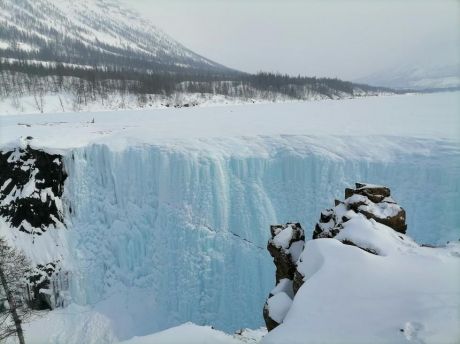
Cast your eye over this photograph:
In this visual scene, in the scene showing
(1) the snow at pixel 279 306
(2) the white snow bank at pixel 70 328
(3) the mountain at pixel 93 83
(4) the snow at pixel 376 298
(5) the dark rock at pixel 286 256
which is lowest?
(2) the white snow bank at pixel 70 328

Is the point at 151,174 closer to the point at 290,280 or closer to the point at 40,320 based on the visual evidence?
the point at 40,320

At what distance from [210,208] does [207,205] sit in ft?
0.64

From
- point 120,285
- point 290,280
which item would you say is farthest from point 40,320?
point 290,280

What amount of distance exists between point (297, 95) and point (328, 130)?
278ft

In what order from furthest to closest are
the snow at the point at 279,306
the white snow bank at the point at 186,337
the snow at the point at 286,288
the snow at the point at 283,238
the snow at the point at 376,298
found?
the snow at the point at 283,238, the snow at the point at 286,288, the white snow bank at the point at 186,337, the snow at the point at 279,306, the snow at the point at 376,298

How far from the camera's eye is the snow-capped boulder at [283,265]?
7.12m

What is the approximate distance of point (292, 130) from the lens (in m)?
18.2

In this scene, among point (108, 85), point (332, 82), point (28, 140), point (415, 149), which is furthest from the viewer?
point (332, 82)

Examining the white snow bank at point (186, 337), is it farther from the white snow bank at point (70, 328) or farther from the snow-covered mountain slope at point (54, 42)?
the snow-covered mountain slope at point (54, 42)

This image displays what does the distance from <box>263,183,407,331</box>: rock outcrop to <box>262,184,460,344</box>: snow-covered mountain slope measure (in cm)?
6

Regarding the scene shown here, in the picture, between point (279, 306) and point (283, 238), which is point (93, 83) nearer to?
point (283, 238)

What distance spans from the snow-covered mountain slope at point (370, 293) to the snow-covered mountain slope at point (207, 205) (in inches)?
255

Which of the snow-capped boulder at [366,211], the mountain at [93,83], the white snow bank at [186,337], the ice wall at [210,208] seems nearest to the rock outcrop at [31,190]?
the ice wall at [210,208]

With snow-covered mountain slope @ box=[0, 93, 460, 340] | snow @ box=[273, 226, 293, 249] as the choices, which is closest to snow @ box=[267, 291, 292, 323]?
snow @ box=[273, 226, 293, 249]
